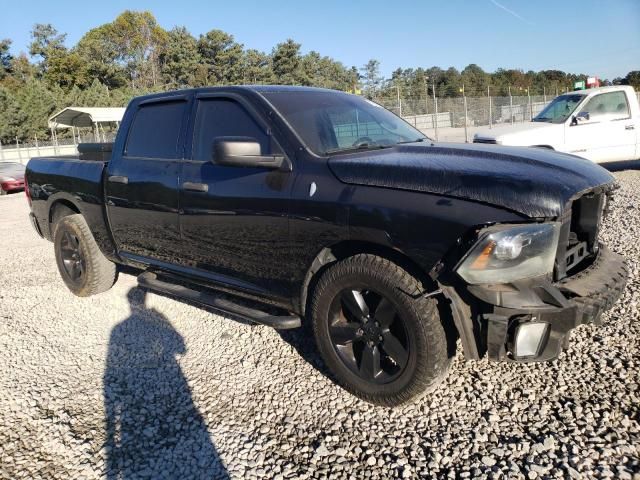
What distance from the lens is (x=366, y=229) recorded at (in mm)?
2742

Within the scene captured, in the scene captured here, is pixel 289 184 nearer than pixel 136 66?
Yes

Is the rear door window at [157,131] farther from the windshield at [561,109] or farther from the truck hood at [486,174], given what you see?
the windshield at [561,109]

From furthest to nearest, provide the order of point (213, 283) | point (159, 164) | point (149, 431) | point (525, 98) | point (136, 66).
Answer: point (136, 66), point (525, 98), point (159, 164), point (213, 283), point (149, 431)

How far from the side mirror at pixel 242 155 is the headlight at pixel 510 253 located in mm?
1352

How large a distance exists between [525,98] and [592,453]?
31768 millimetres

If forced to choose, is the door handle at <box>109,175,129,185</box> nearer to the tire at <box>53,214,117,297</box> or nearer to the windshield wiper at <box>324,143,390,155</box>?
the tire at <box>53,214,117,297</box>

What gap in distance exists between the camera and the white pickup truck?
31.1 ft

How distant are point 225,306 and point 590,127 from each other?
9.13 metres

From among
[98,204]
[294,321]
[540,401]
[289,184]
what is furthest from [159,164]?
[540,401]

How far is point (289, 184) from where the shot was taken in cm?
310

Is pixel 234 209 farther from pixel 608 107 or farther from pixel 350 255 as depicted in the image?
pixel 608 107

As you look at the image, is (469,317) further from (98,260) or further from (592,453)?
(98,260)

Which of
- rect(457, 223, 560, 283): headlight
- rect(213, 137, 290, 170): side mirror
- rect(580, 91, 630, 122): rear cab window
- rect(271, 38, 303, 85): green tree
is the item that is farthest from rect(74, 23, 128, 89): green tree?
rect(457, 223, 560, 283): headlight

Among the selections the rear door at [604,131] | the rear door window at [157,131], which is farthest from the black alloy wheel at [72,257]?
the rear door at [604,131]
